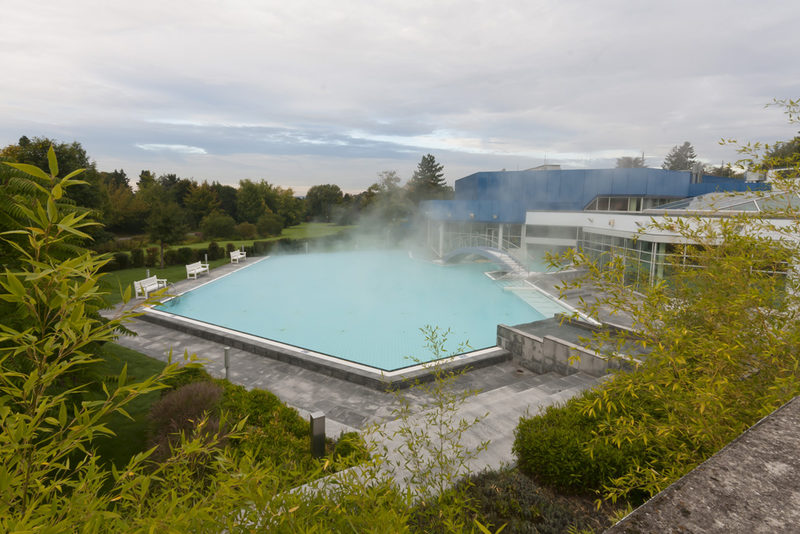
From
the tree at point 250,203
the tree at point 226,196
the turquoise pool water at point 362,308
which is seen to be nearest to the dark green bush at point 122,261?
the turquoise pool water at point 362,308

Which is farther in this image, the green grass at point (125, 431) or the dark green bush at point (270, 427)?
the green grass at point (125, 431)

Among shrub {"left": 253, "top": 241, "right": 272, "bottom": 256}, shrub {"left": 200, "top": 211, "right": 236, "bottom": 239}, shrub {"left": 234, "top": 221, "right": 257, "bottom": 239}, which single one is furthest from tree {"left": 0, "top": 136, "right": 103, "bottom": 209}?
shrub {"left": 234, "top": 221, "right": 257, "bottom": 239}

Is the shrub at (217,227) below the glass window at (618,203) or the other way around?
below

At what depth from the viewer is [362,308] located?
61.0ft

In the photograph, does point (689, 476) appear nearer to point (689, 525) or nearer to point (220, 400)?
point (689, 525)

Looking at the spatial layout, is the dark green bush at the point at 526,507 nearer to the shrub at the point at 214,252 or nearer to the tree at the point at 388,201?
the shrub at the point at 214,252

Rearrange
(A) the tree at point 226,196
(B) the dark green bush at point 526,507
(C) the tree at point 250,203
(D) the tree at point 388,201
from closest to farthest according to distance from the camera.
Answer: (B) the dark green bush at point 526,507 → (D) the tree at point 388,201 → (C) the tree at point 250,203 → (A) the tree at point 226,196

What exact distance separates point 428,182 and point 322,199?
720 inches

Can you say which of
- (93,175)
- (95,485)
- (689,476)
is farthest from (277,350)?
(93,175)

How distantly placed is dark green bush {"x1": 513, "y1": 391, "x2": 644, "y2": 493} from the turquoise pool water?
6194 mm

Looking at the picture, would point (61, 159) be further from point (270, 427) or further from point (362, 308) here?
point (270, 427)

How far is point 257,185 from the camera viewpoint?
5847 centimetres

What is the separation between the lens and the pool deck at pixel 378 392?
21.3ft

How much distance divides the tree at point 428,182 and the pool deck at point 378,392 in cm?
5236
